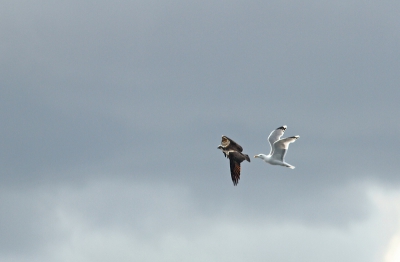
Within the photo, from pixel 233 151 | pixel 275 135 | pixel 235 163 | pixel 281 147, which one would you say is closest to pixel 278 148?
pixel 281 147

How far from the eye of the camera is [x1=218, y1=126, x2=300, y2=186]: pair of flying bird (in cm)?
10969

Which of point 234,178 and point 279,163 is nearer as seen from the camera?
point 279,163

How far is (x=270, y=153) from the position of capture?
11156cm

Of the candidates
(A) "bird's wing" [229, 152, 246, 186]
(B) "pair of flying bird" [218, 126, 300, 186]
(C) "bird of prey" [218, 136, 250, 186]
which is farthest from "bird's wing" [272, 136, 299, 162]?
(A) "bird's wing" [229, 152, 246, 186]

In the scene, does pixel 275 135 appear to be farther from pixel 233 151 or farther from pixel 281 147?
pixel 233 151

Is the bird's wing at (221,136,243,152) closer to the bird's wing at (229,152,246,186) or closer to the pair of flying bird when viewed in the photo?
the pair of flying bird

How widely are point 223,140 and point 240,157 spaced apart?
363 centimetres

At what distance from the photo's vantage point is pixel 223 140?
381ft

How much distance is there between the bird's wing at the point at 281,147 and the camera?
4272 inches

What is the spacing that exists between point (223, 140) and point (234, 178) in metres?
6.50

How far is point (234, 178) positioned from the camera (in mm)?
118562

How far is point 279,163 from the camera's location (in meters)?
111

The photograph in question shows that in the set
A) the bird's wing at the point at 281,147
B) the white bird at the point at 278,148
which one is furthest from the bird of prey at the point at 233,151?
the bird's wing at the point at 281,147

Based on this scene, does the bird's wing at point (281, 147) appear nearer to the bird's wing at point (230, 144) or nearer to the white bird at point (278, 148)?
the white bird at point (278, 148)
